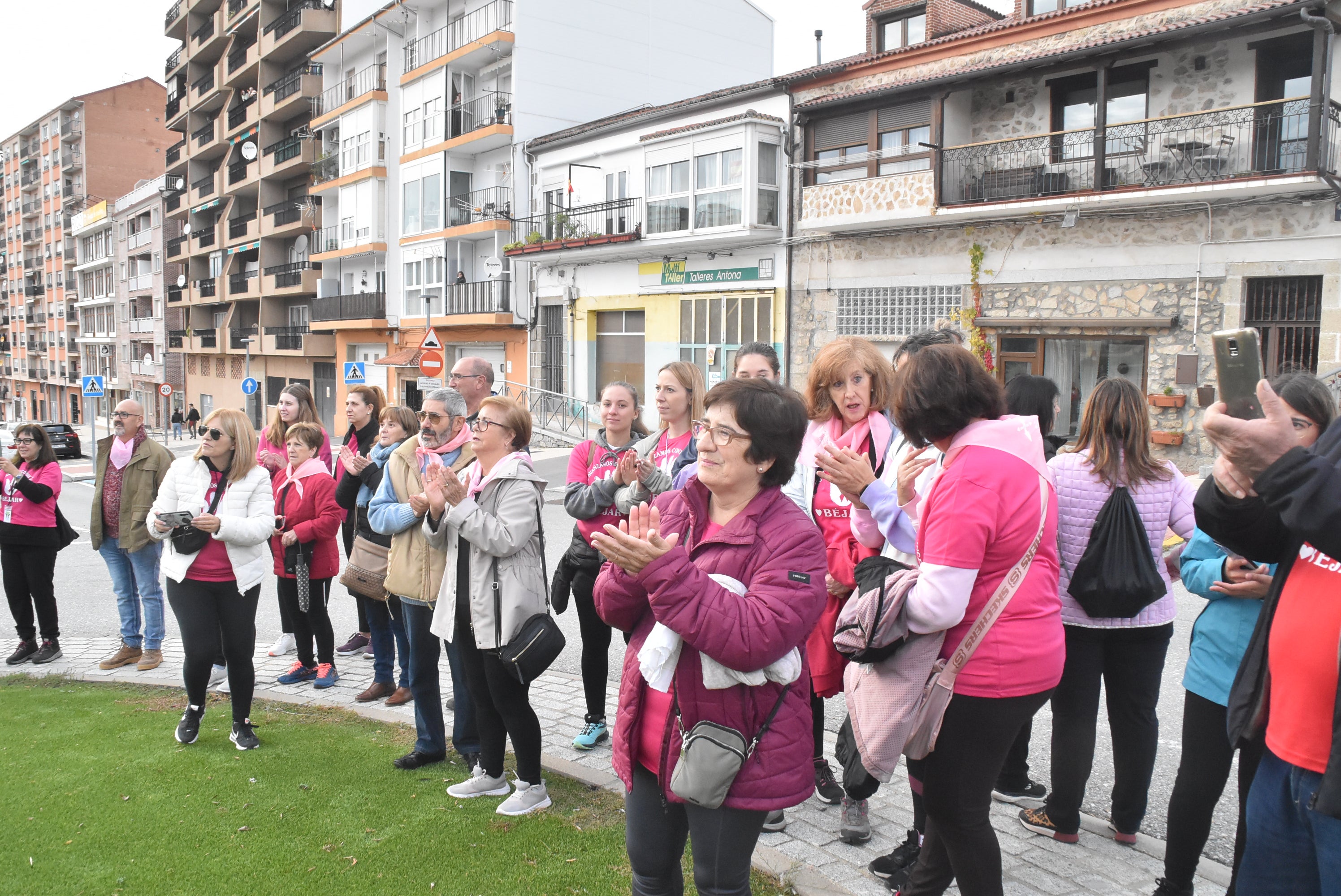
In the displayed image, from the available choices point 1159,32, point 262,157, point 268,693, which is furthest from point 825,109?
point 262,157

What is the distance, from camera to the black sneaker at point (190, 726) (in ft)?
16.5

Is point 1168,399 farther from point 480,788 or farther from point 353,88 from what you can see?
point 353,88

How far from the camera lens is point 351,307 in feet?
118

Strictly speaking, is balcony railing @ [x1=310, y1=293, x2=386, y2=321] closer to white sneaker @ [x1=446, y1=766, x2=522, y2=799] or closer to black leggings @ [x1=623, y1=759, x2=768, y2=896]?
white sneaker @ [x1=446, y1=766, x2=522, y2=799]

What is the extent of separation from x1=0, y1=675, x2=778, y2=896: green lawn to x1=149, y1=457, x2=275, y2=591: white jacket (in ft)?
3.27

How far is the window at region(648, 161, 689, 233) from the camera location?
2298 centimetres

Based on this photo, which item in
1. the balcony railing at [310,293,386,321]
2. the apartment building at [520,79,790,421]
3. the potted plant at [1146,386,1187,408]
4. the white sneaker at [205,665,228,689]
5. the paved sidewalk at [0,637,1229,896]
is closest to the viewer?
the paved sidewalk at [0,637,1229,896]

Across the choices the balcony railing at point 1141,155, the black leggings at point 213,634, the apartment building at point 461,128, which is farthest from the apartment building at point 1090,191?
the black leggings at point 213,634

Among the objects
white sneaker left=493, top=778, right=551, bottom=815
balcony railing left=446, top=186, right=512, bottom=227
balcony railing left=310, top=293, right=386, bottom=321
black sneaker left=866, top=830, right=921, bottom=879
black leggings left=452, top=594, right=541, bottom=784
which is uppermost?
balcony railing left=446, top=186, right=512, bottom=227

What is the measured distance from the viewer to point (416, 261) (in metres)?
33.3

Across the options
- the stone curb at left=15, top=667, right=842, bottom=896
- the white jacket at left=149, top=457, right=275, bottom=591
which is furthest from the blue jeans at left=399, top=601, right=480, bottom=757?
the white jacket at left=149, top=457, right=275, bottom=591

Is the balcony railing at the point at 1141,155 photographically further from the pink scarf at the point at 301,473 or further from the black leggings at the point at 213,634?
the black leggings at the point at 213,634

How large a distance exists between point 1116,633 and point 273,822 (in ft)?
12.4

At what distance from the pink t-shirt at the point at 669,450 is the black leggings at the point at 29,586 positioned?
5.34m
